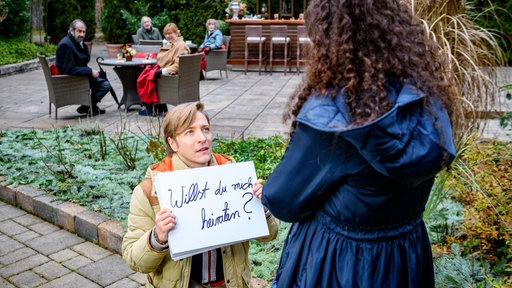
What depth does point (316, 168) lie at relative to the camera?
4.71 feet

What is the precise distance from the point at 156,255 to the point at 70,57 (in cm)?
695

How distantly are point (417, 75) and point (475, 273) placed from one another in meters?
2.08

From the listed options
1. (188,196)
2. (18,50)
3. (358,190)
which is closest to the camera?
(358,190)

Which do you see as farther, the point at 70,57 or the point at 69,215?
the point at 70,57

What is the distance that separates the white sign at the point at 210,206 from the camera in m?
1.94

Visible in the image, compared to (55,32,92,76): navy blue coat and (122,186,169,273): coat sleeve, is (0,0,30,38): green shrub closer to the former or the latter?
(55,32,92,76): navy blue coat

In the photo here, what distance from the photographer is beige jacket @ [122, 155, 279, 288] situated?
203 cm

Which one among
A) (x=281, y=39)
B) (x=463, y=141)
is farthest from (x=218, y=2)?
(x=463, y=141)

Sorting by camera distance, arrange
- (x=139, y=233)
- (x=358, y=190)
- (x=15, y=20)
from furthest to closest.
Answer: (x=15, y=20) → (x=139, y=233) → (x=358, y=190)

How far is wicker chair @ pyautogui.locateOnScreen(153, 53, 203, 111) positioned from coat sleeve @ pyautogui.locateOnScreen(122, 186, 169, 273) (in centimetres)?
629

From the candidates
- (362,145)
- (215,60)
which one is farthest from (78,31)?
(362,145)

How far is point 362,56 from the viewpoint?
4.66ft

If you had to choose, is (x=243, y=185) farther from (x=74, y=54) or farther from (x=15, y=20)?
(x=15, y=20)

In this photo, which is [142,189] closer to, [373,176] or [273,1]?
[373,176]
